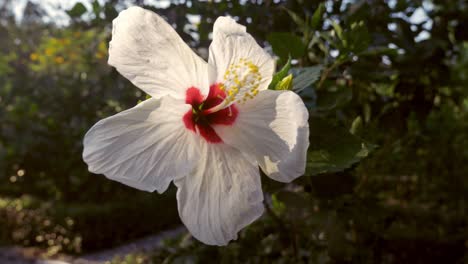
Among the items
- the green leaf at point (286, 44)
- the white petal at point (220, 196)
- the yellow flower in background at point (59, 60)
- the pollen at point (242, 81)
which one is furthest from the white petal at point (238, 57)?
the yellow flower in background at point (59, 60)

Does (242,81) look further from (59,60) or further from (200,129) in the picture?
(59,60)

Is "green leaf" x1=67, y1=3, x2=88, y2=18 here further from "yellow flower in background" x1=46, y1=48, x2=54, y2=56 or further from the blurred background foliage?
"yellow flower in background" x1=46, y1=48, x2=54, y2=56

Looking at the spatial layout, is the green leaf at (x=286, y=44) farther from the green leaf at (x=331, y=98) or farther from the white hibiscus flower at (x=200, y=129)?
the white hibiscus flower at (x=200, y=129)

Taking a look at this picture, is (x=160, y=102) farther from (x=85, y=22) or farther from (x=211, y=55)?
(x=85, y=22)

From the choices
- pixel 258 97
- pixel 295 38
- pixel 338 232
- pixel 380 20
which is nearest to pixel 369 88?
pixel 380 20

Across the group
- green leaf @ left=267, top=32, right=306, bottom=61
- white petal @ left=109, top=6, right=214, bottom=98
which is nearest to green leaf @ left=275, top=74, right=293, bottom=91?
white petal @ left=109, top=6, right=214, bottom=98

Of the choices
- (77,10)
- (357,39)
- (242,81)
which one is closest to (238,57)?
(242,81)
